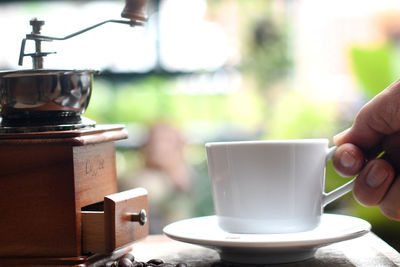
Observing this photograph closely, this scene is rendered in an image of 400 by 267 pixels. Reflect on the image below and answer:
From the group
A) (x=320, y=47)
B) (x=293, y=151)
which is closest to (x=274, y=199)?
(x=293, y=151)

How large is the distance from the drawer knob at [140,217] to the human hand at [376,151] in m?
0.34

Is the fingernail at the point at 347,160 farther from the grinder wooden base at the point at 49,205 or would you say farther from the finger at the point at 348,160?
the grinder wooden base at the point at 49,205

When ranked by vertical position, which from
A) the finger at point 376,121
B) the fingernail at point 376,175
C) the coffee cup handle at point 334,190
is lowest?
the coffee cup handle at point 334,190

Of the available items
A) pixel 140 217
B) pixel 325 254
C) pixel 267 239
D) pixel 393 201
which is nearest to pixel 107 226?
pixel 140 217

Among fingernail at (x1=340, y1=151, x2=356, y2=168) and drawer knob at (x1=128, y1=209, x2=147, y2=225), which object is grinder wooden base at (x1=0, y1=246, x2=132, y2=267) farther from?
fingernail at (x1=340, y1=151, x2=356, y2=168)

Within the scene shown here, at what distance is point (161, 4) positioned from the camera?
4.02m

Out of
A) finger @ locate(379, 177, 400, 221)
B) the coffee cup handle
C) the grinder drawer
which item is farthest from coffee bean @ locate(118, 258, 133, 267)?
finger @ locate(379, 177, 400, 221)

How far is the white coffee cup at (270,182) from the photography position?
943 millimetres

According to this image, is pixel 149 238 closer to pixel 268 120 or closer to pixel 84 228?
pixel 84 228

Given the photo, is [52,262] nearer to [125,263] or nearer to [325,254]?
[125,263]

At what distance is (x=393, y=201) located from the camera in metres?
1.02

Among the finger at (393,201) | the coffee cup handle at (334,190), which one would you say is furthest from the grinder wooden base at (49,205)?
the finger at (393,201)

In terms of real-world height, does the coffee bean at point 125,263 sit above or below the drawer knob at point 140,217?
below

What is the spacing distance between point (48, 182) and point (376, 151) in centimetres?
57
